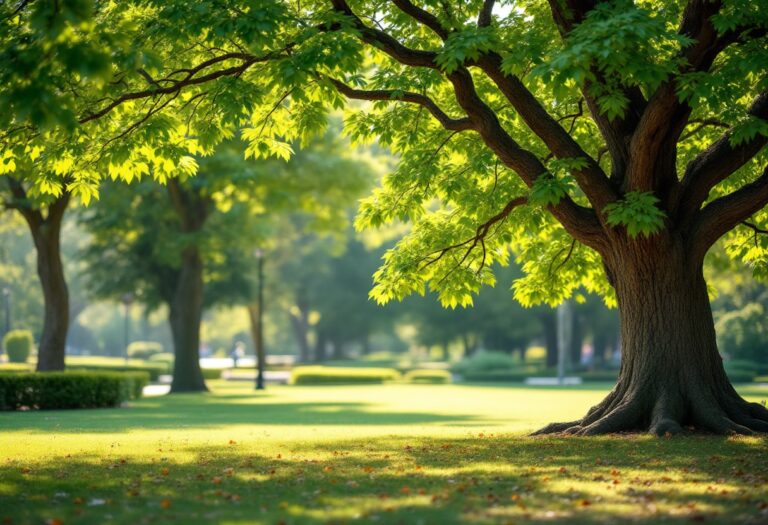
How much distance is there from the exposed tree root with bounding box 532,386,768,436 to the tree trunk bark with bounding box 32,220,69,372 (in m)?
19.1

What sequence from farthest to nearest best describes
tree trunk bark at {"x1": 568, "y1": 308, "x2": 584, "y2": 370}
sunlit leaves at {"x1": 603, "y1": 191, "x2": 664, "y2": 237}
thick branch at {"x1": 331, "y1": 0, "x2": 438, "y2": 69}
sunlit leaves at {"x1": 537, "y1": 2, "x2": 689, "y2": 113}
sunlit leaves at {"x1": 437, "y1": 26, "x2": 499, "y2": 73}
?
tree trunk bark at {"x1": 568, "y1": 308, "x2": 584, "y2": 370} < thick branch at {"x1": 331, "y1": 0, "x2": 438, "y2": 69} < sunlit leaves at {"x1": 603, "y1": 191, "x2": 664, "y2": 237} < sunlit leaves at {"x1": 437, "y1": 26, "x2": 499, "y2": 73} < sunlit leaves at {"x1": 537, "y1": 2, "x2": 689, "y2": 113}

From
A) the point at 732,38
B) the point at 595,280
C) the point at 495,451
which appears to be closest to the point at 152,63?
the point at 495,451

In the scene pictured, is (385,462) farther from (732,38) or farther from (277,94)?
(732,38)

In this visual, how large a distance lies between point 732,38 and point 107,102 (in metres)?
8.99

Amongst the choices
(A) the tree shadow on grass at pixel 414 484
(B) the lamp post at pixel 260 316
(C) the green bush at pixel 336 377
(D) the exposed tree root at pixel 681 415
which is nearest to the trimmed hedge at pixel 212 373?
(B) the lamp post at pixel 260 316

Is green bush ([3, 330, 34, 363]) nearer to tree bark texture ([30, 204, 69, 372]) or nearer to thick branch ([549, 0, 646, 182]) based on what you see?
tree bark texture ([30, 204, 69, 372])

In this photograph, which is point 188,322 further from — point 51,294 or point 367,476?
point 367,476

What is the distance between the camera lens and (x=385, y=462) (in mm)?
11078

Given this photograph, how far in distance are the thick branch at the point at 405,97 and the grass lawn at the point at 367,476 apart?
15.8 ft

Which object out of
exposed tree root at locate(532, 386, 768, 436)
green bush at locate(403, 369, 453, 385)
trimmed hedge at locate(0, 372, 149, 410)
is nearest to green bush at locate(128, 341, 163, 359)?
green bush at locate(403, 369, 453, 385)

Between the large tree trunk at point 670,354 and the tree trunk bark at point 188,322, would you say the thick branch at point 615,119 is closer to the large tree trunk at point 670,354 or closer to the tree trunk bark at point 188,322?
the large tree trunk at point 670,354

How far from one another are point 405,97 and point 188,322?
77.0 ft

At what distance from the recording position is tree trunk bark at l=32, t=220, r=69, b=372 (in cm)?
2762

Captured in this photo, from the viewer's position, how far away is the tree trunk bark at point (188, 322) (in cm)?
3509
